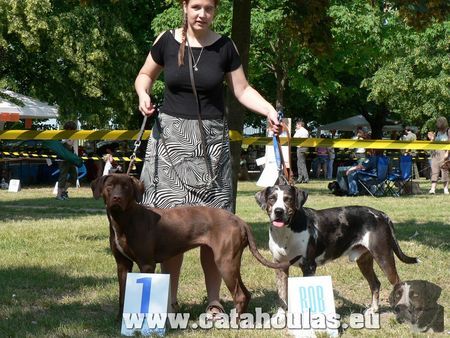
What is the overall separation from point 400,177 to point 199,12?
14.6 meters

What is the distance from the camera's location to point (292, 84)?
31.2 metres

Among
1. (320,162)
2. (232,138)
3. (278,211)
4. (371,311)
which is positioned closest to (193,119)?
(278,211)

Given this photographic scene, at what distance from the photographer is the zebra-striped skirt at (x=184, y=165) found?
527 cm

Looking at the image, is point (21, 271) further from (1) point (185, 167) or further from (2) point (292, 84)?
(2) point (292, 84)

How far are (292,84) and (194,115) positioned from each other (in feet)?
86.3

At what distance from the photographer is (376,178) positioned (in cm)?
1847

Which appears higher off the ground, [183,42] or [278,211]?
[183,42]

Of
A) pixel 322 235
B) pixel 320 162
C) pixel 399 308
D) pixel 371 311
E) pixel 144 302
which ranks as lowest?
pixel 320 162

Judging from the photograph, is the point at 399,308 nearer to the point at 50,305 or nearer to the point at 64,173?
the point at 50,305

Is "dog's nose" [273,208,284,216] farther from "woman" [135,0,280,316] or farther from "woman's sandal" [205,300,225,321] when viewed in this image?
"woman's sandal" [205,300,225,321]

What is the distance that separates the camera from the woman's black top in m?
5.12

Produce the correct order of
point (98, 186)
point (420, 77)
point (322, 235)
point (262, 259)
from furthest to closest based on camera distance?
point (420, 77) → point (322, 235) → point (262, 259) → point (98, 186)

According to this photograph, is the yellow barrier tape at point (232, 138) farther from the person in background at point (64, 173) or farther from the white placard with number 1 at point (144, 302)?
the person in background at point (64, 173)

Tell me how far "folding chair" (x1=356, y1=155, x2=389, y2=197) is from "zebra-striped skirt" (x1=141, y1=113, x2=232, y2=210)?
527 inches
